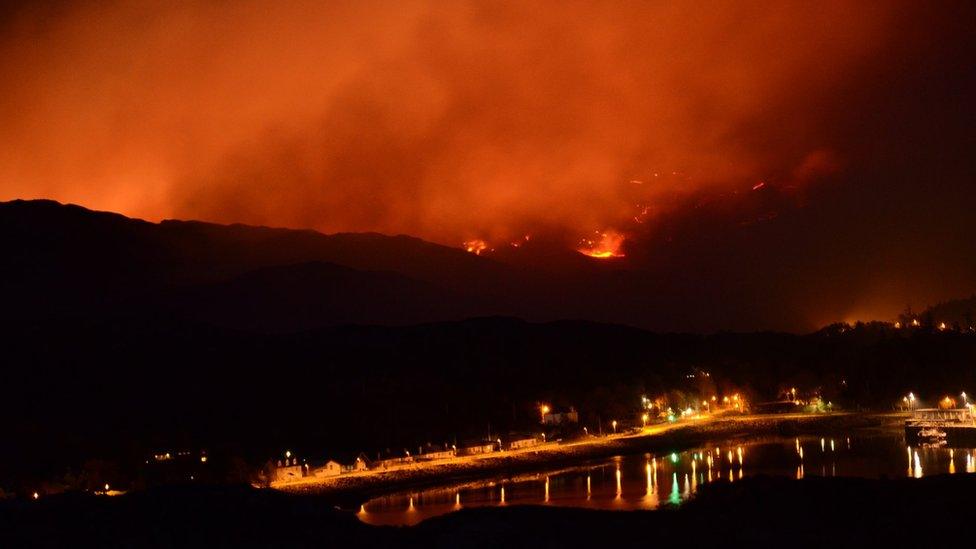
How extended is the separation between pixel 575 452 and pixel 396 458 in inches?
737

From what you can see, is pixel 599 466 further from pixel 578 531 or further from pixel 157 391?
pixel 157 391

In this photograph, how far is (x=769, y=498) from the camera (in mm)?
34281

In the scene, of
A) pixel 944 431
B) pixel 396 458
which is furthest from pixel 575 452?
pixel 944 431

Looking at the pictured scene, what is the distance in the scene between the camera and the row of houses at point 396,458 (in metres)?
69.1

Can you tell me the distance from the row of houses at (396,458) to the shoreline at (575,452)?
5.11 feet

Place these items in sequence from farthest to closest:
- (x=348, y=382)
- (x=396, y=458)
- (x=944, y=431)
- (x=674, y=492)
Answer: (x=348, y=382), (x=944, y=431), (x=396, y=458), (x=674, y=492)

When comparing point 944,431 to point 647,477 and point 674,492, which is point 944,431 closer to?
point 647,477

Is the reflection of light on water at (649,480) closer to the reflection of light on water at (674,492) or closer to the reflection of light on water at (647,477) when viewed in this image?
the reflection of light on water at (647,477)

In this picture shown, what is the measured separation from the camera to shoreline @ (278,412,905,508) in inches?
2613

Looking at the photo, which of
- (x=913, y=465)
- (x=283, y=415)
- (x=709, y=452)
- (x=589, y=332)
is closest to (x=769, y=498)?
(x=913, y=465)

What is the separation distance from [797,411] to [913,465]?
6389 cm

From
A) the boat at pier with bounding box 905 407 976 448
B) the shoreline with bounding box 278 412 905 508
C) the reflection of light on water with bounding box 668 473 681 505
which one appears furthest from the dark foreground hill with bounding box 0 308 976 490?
the reflection of light on water with bounding box 668 473 681 505

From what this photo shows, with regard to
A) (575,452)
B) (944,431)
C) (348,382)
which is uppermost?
(348,382)

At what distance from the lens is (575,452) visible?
288 ft
